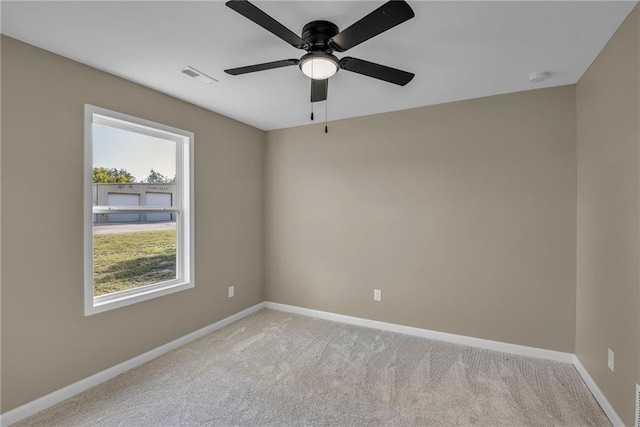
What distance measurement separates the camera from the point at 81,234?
2.33 meters

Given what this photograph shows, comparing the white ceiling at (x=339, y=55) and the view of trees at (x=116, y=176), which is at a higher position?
the white ceiling at (x=339, y=55)

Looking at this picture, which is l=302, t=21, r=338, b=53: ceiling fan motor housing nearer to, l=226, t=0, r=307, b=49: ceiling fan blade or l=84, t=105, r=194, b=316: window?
l=226, t=0, r=307, b=49: ceiling fan blade

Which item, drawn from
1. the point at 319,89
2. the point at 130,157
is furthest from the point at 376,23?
the point at 130,157

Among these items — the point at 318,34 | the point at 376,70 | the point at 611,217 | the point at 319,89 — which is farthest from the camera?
the point at 319,89

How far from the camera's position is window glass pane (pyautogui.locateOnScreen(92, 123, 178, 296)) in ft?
8.38

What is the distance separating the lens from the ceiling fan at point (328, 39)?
54.7 inches

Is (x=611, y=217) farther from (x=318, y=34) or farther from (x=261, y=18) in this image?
(x=261, y=18)

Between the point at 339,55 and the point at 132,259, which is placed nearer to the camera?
the point at 339,55

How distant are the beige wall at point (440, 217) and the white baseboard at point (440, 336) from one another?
2.3 inches

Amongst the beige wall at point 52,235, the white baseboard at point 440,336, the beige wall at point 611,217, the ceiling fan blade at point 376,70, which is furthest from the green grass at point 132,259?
the beige wall at point 611,217

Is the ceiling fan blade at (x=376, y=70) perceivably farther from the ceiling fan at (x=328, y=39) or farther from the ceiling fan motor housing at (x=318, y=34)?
the ceiling fan motor housing at (x=318, y=34)

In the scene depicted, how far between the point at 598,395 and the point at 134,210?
3.92 meters

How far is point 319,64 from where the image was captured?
5.98ft

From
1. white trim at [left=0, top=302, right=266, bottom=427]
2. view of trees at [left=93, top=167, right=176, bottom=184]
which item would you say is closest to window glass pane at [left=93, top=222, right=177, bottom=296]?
view of trees at [left=93, top=167, right=176, bottom=184]
